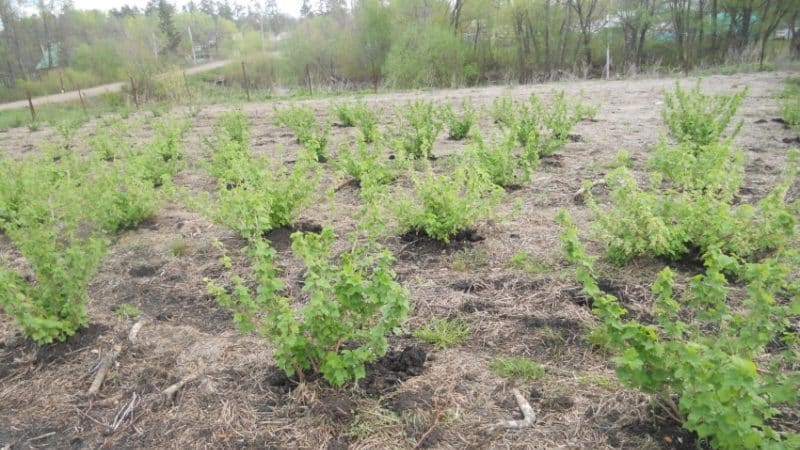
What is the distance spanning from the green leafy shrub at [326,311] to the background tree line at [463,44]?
19.7 metres

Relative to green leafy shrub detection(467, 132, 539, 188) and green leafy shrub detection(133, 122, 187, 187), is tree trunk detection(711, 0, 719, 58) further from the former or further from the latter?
green leafy shrub detection(133, 122, 187, 187)

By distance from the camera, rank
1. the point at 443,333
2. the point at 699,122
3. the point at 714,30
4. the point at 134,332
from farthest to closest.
A: 1. the point at 714,30
2. the point at 699,122
3. the point at 134,332
4. the point at 443,333

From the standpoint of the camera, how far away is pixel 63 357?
3.10 m

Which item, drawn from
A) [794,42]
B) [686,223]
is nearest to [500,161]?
[686,223]

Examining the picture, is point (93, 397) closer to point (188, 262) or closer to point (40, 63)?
point (188, 262)

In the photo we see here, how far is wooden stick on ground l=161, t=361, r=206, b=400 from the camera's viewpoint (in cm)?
270

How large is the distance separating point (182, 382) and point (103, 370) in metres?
0.51

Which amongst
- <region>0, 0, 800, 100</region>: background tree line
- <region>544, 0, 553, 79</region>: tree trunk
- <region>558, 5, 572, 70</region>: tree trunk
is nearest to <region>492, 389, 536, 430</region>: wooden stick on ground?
<region>0, 0, 800, 100</region>: background tree line

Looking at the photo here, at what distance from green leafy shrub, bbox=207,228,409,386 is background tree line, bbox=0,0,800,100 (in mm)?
19687

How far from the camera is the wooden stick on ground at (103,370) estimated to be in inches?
110

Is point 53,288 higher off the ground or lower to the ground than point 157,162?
lower

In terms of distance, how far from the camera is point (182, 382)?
9.12 ft

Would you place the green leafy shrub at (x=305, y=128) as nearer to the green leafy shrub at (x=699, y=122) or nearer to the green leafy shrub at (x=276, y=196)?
the green leafy shrub at (x=276, y=196)

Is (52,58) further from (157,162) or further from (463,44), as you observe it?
(157,162)
